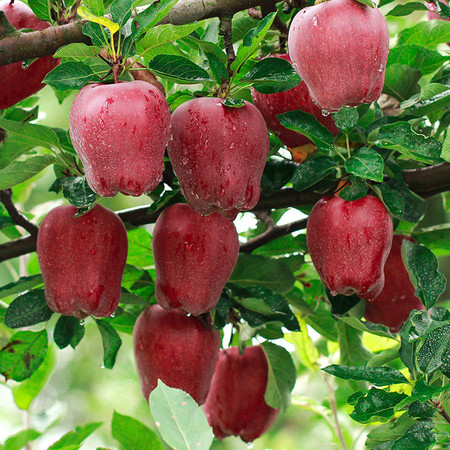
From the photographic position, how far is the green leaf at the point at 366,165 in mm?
779

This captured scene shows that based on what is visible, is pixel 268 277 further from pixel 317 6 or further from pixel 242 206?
pixel 317 6

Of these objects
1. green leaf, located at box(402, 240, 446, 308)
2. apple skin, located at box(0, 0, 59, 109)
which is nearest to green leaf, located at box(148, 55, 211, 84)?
apple skin, located at box(0, 0, 59, 109)

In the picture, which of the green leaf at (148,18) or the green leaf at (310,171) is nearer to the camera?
the green leaf at (148,18)

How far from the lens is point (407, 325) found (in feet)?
2.55

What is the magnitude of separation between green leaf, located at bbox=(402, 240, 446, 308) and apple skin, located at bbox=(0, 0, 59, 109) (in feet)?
1.71

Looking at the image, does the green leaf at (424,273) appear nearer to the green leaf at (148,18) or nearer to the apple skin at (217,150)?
the apple skin at (217,150)

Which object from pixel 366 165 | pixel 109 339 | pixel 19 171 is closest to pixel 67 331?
pixel 109 339

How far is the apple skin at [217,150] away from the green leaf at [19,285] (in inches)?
14.0

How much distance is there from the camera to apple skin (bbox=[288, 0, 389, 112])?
2.35ft

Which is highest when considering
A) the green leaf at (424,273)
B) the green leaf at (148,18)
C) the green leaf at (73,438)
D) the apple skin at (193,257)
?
the green leaf at (148,18)

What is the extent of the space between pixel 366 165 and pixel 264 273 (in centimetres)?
30

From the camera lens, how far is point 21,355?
1.12 metres

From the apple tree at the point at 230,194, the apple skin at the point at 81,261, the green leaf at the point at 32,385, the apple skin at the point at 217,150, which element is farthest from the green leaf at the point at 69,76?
the green leaf at the point at 32,385

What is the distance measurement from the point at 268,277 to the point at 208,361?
0.49 ft
